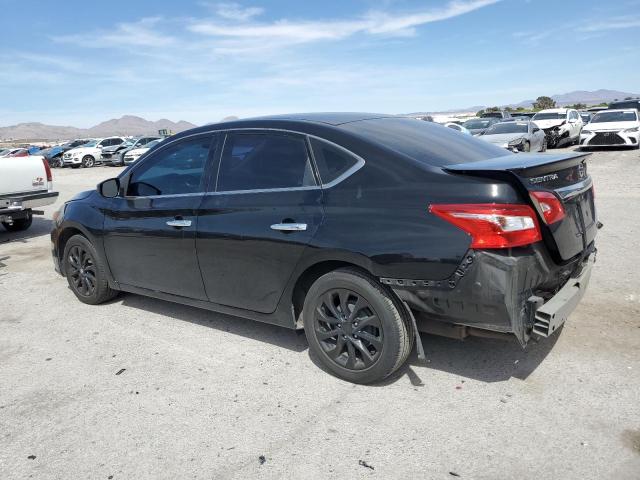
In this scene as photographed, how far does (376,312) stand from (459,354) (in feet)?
3.14

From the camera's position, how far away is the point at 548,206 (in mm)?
3096

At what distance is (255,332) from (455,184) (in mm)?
2255

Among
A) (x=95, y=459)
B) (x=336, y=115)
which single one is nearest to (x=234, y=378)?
(x=95, y=459)

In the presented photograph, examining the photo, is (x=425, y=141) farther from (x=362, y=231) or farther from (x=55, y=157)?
(x=55, y=157)

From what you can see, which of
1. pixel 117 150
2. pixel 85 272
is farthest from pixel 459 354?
pixel 117 150

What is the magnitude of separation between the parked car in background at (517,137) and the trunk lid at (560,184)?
13057 mm

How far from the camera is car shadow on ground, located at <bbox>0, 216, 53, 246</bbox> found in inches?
376

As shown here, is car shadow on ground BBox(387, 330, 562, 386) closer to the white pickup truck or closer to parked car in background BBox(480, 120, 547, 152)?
the white pickup truck

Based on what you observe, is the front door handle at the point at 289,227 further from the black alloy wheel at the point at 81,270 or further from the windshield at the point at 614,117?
the windshield at the point at 614,117

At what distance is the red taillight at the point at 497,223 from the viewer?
294 centimetres

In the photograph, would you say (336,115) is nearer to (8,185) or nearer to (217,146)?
(217,146)

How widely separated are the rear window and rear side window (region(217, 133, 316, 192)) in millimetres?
401

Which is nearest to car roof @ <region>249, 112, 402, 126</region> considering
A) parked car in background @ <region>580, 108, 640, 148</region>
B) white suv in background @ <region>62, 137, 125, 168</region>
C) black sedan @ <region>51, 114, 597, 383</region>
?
black sedan @ <region>51, 114, 597, 383</region>

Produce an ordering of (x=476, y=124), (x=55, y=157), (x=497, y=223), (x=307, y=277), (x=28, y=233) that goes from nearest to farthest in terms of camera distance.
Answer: (x=497, y=223) < (x=307, y=277) < (x=28, y=233) < (x=476, y=124) < (x=55, y=157)
